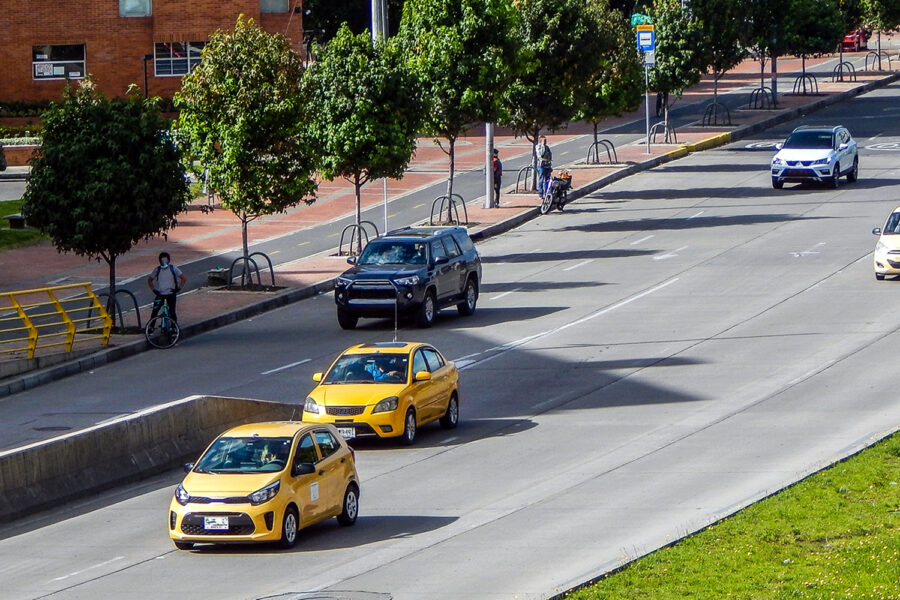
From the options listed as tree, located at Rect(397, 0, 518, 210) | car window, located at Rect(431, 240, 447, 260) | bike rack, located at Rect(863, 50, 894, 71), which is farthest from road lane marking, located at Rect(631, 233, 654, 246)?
bike rack, located at Rect(863, 50, 894, 71)

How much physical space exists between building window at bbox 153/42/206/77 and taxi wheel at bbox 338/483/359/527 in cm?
5382

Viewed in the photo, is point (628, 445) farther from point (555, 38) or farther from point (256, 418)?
point (555, 38)

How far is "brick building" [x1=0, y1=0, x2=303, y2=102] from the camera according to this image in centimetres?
6900

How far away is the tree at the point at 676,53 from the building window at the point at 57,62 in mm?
25951

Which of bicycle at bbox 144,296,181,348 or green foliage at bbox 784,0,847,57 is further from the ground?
green foliage at bbox 784,0,847,57

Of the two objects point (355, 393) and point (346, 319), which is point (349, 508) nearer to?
point (355, 393)

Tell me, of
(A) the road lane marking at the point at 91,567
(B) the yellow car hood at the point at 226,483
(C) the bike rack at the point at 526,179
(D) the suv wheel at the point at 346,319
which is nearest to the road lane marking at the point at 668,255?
(D) the suv wheel at the point at 346,319

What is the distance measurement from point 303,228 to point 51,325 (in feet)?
58.8

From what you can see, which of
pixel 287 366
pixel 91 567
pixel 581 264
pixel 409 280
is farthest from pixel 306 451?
pixel 581 264

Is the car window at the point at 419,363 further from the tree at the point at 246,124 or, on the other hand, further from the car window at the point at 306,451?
the tree at the point at 246,124

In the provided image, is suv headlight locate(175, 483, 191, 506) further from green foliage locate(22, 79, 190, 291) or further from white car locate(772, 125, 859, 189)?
white car locate(772, 125, 859, 189)

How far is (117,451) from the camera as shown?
21.3 meters

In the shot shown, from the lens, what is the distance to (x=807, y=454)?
64.9 feet

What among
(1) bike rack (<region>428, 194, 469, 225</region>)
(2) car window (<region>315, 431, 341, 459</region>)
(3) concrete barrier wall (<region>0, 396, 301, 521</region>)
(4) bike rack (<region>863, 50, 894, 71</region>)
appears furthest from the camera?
(4) bike rack (<region>863, 50, 894, 71</region>)
